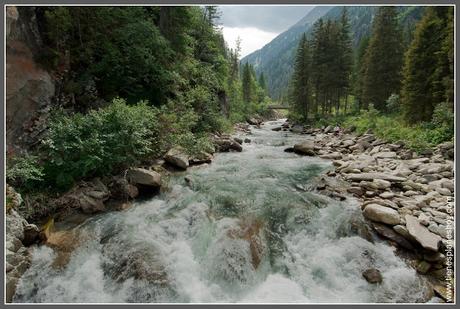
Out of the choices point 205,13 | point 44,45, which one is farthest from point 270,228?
point 205,13

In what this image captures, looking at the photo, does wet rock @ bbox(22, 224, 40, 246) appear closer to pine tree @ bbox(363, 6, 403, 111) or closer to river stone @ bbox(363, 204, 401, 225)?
river stone @ bbox(363, 204, 401, 225)

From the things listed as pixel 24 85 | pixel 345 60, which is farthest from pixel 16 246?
pixel 345 60

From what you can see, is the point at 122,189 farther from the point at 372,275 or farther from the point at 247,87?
the point at 247,87

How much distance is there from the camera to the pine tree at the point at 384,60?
24.5 metres

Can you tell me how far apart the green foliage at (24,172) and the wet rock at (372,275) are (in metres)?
7.36

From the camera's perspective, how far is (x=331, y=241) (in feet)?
22.1

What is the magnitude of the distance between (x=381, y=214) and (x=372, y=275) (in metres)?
1.86

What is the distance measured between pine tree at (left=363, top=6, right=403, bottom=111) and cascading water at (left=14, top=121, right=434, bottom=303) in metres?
20.3

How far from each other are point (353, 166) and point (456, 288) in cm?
674

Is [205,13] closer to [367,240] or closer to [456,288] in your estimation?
[367,240]

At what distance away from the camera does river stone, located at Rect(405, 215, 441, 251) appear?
5.90 m

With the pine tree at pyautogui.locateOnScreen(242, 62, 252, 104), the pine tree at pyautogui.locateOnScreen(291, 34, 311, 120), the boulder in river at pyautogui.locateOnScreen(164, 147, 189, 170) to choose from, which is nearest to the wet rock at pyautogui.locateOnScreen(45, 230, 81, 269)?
the boulder in river at pyautogui.locateOnScreen(164, 147, 189, 170)

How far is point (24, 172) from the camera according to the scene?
6820mm

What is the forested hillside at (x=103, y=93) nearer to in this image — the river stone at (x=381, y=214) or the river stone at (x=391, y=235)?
the river stone at (x=381, y=214)
